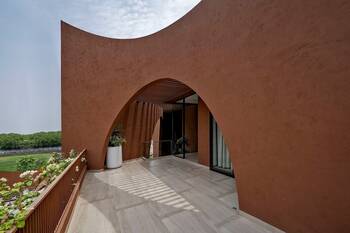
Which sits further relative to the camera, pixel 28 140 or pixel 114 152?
pixel 28 140

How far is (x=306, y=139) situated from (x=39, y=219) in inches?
119

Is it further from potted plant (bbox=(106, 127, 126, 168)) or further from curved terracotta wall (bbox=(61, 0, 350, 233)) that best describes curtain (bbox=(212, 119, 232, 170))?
potted plant (bbox=(106, 127, 126, 168))

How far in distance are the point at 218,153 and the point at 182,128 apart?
126 inches

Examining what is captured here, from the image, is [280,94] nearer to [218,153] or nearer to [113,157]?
[218,153]

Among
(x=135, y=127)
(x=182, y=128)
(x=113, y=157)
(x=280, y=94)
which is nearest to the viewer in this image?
(x=280, y=94)

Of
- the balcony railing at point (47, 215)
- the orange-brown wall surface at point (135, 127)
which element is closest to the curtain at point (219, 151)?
A: the orange-brown wall surface at point (135, 127)

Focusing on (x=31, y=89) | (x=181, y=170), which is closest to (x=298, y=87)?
(x=181, y=170)

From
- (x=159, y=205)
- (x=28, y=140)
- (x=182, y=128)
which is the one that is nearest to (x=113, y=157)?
(x=159, y=205)

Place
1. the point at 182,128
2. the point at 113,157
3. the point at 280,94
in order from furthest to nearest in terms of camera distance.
Result: the point at 182,128 → the point at 113,157 → the point at 280,94

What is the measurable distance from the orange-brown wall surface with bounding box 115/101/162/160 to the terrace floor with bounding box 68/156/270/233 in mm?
2649

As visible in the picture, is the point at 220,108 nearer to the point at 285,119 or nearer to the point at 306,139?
the point at 285,119

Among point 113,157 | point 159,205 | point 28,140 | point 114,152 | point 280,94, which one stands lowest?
point 28,140

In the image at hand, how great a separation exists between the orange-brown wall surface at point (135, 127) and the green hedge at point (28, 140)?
22.9 metres

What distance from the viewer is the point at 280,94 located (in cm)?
216
